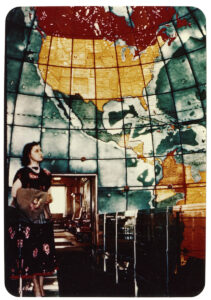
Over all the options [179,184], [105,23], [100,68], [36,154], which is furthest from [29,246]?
[105,23]

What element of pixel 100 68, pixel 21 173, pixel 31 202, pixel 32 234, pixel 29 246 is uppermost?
pixel 100 68

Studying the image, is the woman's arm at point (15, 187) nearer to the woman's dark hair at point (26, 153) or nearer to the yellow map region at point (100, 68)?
the woman's dark hair at point (26, 153)

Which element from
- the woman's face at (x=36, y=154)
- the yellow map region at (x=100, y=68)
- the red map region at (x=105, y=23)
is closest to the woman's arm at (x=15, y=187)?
the woman's face at (x=36, y=154)

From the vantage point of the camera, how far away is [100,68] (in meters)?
3.19

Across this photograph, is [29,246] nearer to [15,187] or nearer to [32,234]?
[32,234]

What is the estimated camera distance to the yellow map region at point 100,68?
3156 millimetres

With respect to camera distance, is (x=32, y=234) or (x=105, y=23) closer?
(x=32, y=234)

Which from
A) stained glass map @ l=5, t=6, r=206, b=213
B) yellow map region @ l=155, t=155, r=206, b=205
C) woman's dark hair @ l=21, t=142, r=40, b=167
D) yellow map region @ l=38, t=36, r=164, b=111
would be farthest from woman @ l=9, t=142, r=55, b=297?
yellow map region @ l=155, t=155, r=206, b=205

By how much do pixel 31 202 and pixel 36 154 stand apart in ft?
1.60

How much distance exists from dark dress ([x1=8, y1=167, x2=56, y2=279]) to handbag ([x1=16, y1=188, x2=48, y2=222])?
4 centimetres

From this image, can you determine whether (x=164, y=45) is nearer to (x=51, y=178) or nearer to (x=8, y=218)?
(x=51, y=178)

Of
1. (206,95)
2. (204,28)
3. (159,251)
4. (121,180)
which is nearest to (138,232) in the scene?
(159,251)

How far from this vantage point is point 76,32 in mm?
3154

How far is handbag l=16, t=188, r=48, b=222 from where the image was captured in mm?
3009
